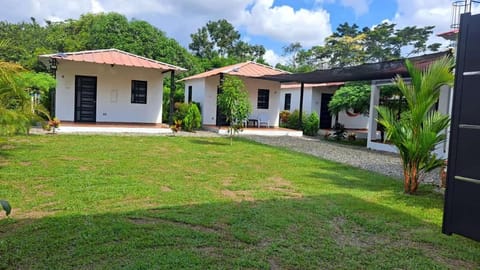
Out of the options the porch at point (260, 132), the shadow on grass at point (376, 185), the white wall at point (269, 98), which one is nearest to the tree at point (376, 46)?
the white wall at point (269, 98)

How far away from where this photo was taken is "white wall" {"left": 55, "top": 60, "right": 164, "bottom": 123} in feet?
55.2

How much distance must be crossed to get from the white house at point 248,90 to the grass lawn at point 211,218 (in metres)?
10.5

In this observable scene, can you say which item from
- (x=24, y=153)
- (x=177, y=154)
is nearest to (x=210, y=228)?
(x=177, y=154)

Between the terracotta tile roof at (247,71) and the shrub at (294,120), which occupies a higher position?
the terracotta tile roof at (247,71)

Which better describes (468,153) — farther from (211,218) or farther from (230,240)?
(211,218)

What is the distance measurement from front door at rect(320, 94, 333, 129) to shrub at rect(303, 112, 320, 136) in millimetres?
3034

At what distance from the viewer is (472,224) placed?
406 centimetres

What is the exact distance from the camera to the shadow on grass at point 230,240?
3488 mm

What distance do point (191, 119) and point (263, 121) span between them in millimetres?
4493

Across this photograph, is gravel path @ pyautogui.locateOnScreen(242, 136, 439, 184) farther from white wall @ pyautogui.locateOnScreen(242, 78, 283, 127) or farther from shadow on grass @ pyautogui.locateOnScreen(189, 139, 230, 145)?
white wall @ pyautogui.locateOnScreen(242, 78, 283, 127)

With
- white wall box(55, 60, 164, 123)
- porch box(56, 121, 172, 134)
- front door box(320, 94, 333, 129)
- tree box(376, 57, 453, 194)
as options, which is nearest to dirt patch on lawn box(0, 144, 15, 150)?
porch box(56, 121, 172, 134)

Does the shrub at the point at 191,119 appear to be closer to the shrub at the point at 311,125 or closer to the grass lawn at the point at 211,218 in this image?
the shrub at the point at 311,125

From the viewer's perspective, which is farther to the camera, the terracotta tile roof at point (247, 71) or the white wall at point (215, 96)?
the white wall at point (215, 96)

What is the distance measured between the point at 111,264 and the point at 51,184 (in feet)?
11.7
